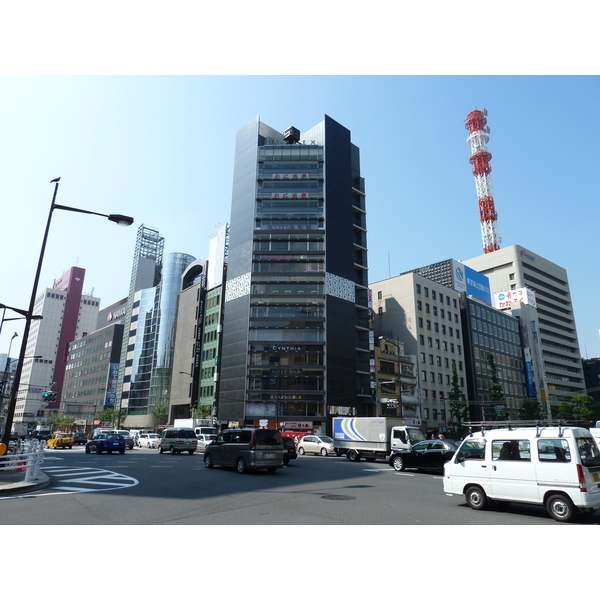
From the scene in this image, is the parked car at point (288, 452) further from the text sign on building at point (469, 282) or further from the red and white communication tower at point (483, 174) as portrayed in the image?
the red and white communication tower at point (483, 174)

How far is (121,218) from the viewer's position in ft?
47.7

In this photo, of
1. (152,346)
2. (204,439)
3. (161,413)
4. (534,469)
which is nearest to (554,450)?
(534,469)

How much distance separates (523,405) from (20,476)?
91.7 m

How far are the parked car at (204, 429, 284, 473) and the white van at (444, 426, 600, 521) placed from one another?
356 inches

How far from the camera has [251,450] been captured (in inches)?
722

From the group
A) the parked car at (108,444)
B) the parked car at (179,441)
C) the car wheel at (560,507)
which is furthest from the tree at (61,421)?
the car wheel at (560,507)

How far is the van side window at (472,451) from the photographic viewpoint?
10.7m

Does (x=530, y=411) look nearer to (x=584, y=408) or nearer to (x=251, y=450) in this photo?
(x=584, y=408)

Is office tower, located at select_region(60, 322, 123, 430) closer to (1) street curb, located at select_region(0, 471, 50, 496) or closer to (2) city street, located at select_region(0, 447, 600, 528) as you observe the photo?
(1) street curb, located at select_region(0, 471, 50, 496)

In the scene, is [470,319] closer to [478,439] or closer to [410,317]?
[410,317]

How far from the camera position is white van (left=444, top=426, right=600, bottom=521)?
9000 mm

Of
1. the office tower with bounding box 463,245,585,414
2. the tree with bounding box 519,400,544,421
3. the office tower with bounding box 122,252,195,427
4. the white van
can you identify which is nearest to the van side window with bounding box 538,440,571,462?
the white van
